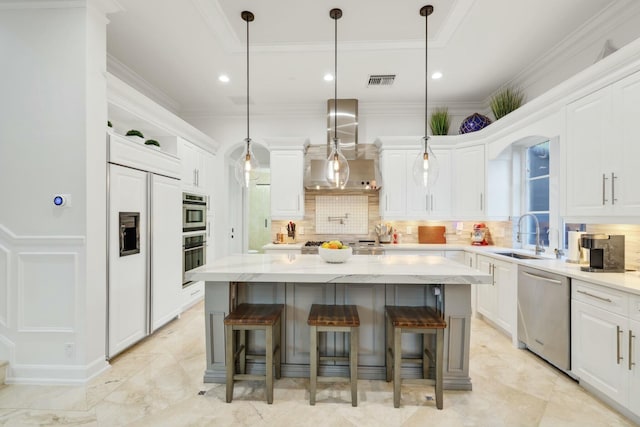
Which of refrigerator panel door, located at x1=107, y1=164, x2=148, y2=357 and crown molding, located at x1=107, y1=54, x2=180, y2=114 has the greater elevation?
crown molding, located at x1=107, y1=54, x2=180, y2=114

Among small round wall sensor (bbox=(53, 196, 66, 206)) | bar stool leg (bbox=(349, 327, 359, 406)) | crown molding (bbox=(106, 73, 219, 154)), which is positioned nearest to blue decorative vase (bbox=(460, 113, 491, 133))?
bar stool leg (bbox=(349, 327, 359, 406))

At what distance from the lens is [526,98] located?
3887 mm

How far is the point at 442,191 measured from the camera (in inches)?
182

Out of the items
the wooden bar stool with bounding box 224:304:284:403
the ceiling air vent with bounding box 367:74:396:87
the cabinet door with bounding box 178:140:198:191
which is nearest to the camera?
the wooden bar stool with bounding box 224:304:284:403

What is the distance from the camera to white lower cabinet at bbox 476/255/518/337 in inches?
126

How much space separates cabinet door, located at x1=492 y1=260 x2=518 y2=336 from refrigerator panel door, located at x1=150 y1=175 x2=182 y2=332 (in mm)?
3729

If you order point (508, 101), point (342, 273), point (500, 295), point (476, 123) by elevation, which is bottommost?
point (500, 295)

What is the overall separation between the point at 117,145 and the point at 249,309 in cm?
188

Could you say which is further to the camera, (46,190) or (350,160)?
(350,160)

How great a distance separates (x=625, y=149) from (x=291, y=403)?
9.88 feet

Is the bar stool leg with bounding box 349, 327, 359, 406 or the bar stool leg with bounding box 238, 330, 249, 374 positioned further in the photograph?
the bar stool leg with bounding box 238, 330, 249, 374

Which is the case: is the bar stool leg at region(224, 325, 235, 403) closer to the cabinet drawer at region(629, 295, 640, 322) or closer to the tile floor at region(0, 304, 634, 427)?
the tile floor at region(0, 304, 634, 427)

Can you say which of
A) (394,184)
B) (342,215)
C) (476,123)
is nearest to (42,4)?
(342,215)

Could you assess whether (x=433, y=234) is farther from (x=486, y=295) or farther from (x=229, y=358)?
(x=229, y=358)
